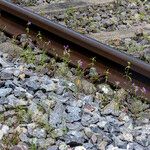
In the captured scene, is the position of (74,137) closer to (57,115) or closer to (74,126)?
(74,126)

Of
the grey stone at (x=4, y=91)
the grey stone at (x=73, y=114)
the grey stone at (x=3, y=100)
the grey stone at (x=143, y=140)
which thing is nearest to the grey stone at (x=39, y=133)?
the grey stone at (x=73, y=114)

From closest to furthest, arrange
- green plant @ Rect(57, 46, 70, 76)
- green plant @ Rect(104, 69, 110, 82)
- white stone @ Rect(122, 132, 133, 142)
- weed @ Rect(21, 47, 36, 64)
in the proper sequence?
white stone @ Rect(122, 132, 133, 142), green plant @ Rect(104, 69, 110, 82), green plant @ Rect(57, 46, 70, 76), weed @ Rect(21, 47, 36, 64)

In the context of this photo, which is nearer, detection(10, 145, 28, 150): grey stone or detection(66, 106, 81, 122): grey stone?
detection(10, 145, 28, 150): grey stone

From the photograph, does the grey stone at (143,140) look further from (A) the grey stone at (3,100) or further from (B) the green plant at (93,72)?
(A) the grey stone at (3,100)

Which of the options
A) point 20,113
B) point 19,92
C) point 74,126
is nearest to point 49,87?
point 19,92

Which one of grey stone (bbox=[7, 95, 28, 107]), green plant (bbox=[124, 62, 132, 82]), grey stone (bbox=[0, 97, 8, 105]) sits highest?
green plant (bbox=[124, 62, 132, 82])

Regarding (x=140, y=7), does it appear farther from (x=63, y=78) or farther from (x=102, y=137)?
(x=102, y=137)

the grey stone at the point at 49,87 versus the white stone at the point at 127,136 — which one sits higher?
the white stone at the point at 127,136

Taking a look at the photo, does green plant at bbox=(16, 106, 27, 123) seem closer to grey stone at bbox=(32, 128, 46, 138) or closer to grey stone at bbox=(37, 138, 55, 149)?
grey stone at bbox=(32, 128, 46, 138)

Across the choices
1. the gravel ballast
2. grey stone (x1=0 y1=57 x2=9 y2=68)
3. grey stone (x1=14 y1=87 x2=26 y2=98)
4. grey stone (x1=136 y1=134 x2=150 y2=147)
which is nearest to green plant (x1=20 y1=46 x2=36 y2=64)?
the gravel ballast

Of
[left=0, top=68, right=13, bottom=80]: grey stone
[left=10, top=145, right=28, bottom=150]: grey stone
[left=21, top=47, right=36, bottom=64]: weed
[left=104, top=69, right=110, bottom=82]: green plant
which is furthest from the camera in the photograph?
[left=21, top=47, right=36, bottom=64]: weed
